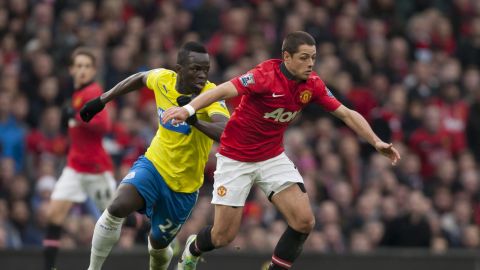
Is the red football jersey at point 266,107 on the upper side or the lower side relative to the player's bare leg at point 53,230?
upper

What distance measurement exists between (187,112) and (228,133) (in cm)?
107

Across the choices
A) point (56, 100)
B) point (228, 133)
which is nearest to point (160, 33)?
point (56, 100)

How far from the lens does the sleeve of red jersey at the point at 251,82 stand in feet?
35.3

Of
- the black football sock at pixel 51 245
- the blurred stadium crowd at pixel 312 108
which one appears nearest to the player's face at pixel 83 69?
the black football sock at pixel 51 245

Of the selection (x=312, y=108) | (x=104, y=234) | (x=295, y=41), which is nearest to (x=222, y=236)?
(x=104, y=234)

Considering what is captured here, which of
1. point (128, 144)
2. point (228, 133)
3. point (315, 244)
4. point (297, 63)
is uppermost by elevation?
point (297, 63)

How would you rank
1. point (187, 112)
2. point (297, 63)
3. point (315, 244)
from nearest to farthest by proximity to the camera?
1. point (187, 112)
2. point (297, 63)
3. point (315, 244)

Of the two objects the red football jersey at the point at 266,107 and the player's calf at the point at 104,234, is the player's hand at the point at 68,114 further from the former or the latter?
the red football jersey at the point at 266,107

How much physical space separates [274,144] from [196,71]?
991mm

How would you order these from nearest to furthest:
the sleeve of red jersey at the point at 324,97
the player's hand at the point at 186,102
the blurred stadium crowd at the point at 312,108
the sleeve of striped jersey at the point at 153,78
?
the player's hand at the point at 186,102
the sleeve of red jersey at the point at 324,97
the sleeve of striped jersey at the point at 153,78
the blurred stadium crowd at the point at 312,108

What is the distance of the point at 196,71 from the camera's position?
37.6ft

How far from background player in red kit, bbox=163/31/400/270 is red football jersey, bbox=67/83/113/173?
2.81 metres

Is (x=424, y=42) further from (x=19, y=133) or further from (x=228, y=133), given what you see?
(x=228, y=133)

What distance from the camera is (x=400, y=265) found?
15.2 meters
